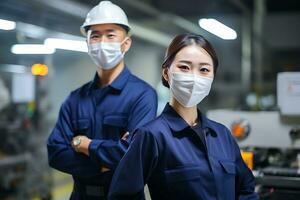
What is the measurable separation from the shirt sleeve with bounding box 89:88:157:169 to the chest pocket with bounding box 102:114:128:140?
0.10 ft

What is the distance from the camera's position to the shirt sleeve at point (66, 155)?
64.6 inches

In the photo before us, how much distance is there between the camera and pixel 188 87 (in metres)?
1.33

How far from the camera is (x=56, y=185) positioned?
156 inches

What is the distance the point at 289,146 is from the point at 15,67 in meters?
2.94

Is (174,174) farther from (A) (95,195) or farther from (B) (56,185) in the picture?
(B) (56,185)

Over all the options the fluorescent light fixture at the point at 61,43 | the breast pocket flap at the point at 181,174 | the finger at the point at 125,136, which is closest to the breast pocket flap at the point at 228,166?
the breast pocket flap at the point at 181,174

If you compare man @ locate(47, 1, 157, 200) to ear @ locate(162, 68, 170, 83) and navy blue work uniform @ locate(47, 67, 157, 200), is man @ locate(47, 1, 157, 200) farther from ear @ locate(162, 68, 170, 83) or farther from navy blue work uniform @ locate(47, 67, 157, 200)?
ear @ locate(162, 68, 170, 83)

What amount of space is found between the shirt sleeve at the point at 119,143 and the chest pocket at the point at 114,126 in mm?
31

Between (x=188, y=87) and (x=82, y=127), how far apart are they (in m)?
0.61

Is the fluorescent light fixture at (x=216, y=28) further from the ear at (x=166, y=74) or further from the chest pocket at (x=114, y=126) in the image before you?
the ear at (x=166, y=74)

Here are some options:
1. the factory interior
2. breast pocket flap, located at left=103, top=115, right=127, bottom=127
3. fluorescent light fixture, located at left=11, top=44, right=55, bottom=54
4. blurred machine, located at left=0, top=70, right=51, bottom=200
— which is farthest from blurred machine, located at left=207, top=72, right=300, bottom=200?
fluorescent light fixture, located at left=11, top=44, right=55, bottom=54

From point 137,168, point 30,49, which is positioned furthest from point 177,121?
point 30,49

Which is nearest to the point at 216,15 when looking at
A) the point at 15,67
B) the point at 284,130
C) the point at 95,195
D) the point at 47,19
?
the point at 47,19

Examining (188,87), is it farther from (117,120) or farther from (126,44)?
(126,44)
